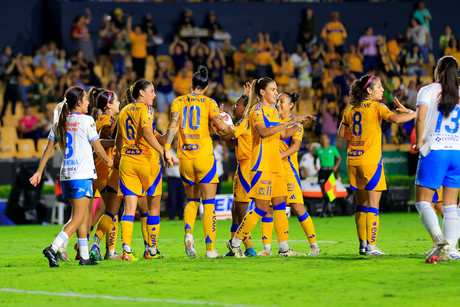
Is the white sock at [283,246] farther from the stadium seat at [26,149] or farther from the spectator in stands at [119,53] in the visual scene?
the spectator in stands at [119,53]

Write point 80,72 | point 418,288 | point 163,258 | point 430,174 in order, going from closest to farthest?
point 418,288 < point 430,174 < point 163,258 < point 80,72

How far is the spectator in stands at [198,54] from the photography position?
26438 millimetres

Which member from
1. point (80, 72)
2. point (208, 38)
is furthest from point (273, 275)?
point (208, 38)

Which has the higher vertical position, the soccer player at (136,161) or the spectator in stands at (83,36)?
the spectator in stands at (83,36)

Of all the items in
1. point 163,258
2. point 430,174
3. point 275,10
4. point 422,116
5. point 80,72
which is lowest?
point 163,258

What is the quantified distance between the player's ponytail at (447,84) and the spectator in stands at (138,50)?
17446mm

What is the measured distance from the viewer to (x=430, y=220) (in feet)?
29.6

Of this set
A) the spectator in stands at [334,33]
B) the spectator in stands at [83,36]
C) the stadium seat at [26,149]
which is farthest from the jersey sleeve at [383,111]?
the spectator in stands at [334,33]

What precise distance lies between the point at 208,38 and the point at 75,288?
20.1 metres

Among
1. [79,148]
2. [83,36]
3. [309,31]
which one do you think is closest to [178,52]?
[83,36]

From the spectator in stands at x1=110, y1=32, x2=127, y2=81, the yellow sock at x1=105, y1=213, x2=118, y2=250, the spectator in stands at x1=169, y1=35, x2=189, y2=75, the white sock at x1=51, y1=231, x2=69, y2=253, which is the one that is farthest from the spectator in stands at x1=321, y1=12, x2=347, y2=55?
the white sock at x1=51, y1=231, x2=69, y2=253

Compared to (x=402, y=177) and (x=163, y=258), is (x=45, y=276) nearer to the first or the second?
(x=163, y=258)

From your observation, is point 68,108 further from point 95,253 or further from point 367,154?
point 367,154

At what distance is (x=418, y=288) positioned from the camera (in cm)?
743
